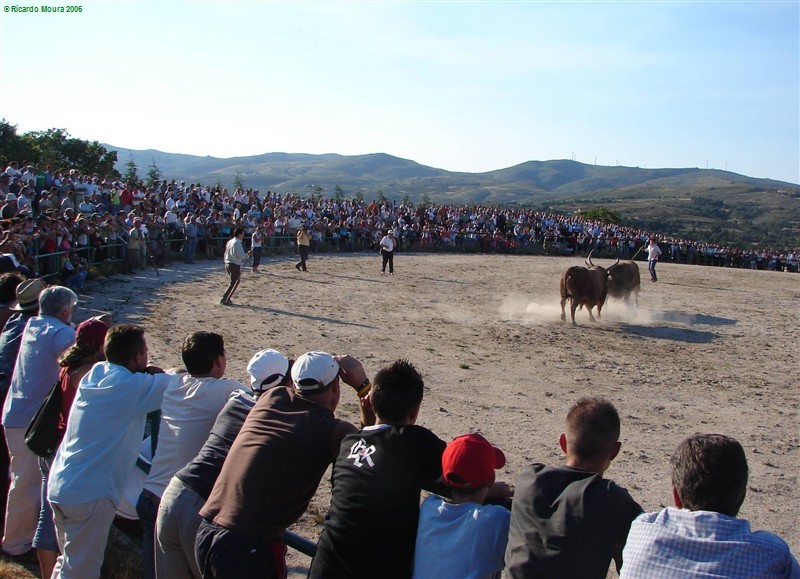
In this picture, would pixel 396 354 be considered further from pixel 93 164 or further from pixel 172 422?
pixel 93 164

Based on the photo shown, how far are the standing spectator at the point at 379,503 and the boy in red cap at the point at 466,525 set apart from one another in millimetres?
108

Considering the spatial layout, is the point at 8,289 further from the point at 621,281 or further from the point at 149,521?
the point at 621,281

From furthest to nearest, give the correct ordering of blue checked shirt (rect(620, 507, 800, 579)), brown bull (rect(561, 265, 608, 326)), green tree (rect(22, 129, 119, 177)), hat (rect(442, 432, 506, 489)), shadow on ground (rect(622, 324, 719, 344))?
green tree (rect(22, 129, 119, 177))
brown bull (rect(561, 265, 608, 326))
shadow on ground (rect(622, 324, 719, 344))
hat (rect(442, 432, 506, 489))
blue checked shirt (rect(620, 507, 800, 579))

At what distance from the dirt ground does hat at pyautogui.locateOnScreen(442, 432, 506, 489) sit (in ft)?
8.36

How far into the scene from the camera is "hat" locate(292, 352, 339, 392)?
3.38 metres

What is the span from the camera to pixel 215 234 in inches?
1017

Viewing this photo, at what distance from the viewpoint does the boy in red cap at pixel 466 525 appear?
2750mm

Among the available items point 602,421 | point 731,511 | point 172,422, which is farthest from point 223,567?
point 731,511

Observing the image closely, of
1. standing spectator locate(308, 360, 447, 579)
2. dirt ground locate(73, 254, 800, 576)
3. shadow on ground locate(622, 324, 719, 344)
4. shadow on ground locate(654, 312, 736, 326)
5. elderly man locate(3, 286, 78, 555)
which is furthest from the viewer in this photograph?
shadow on ground locate(654, 312, 736, 326)

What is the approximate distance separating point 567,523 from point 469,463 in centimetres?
43

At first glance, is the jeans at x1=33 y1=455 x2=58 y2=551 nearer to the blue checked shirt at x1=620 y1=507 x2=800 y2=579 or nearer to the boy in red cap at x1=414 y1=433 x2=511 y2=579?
the boy in red cap at x1=414 y1=433 x2=511 y2=579

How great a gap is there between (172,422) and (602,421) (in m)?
2.30

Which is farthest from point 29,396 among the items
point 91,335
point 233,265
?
point 233,265

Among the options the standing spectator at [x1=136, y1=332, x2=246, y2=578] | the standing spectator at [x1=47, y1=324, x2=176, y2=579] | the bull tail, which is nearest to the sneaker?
the standing spectator at [x1=47, y1=324, x2=176, y2=579]
